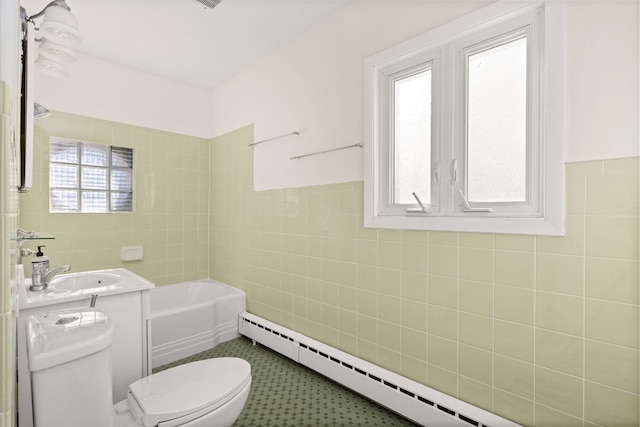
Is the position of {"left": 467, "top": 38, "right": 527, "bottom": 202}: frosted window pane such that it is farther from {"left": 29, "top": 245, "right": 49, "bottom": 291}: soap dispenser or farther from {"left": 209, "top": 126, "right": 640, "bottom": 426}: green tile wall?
{"left": 29, "top": 245, "right": 49, "bottom": 291}: soap dispenser

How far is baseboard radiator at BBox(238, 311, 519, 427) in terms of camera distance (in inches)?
58.1

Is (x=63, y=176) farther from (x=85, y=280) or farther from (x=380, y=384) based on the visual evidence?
(x=380, y=384)

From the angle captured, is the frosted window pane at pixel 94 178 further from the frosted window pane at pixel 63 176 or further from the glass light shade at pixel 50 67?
the glass light shade at pixel 50 67

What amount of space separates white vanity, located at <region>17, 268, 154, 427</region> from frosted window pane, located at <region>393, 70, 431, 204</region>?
1.58 metres

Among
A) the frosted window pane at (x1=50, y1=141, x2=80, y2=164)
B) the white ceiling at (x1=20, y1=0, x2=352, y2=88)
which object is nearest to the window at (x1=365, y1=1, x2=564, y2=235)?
the white ceiling at (x1=20, y1=0, x2=352, y2=88)

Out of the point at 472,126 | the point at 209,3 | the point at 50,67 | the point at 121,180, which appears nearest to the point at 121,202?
the point at 121,180

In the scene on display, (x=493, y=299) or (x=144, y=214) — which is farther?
(x=144, y=214)

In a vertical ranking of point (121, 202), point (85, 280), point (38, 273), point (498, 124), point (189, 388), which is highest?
point (498, 124)

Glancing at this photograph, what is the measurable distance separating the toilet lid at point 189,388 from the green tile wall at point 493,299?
0.81 m

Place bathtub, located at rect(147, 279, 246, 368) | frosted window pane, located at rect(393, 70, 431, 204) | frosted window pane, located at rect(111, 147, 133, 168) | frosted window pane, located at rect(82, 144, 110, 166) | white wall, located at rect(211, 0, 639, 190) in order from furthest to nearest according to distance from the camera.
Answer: frosted window pane, located at rect(111, 147, 133, 168), frosted window pane, located at rect(82, 144, 110, 166), bathtub, located at rect(147, 279, 246, 368), frosted window pane, located at rect(393, 70, 431, 204), white wall, located at rect(211, 0, 639, 190)

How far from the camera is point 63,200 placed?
2514 mm

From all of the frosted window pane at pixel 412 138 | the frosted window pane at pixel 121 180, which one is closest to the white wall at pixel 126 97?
the frosted window pane at pixel 121 180

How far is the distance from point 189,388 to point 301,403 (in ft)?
2.43

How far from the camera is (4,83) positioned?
0.42 meters
